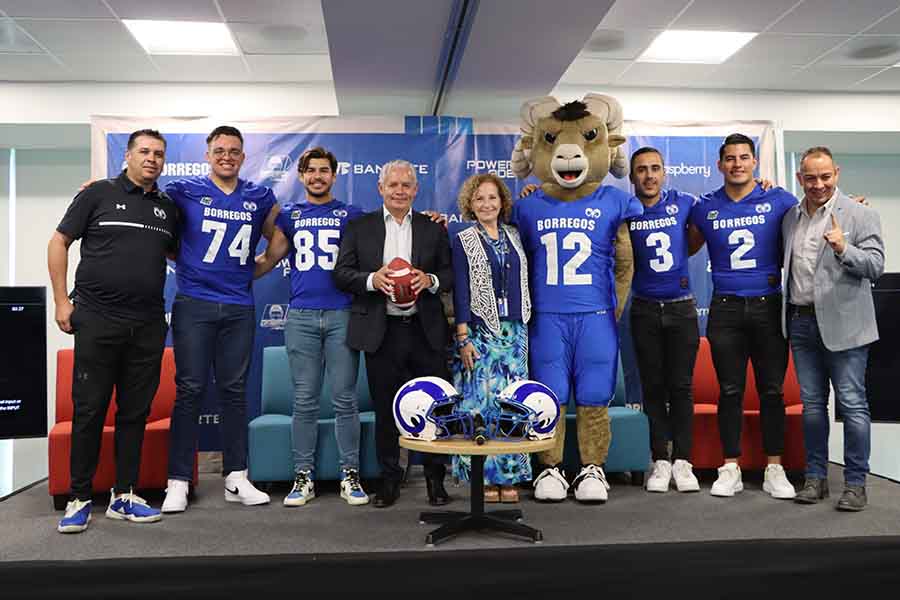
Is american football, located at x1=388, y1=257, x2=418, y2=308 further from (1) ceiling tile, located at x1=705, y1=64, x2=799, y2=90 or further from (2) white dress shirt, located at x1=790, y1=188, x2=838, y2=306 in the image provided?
(1) ceiling tile, located at x1=705, y1=64, x2=799, y2=90

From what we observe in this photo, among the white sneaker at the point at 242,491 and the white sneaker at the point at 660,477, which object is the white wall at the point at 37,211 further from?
the white sneaker at the point at 660,477

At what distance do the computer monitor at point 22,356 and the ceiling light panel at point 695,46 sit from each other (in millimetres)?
4014

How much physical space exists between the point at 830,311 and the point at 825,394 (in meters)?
0.42

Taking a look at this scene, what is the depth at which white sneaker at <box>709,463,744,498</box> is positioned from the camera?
143 inches

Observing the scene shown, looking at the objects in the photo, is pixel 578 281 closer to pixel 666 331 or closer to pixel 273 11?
pixel 666 331

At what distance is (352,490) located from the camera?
3.56m

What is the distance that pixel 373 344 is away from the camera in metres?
3.41

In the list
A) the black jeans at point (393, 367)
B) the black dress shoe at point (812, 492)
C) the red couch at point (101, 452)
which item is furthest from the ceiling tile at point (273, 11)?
the black dress shoe at point (812, 492)

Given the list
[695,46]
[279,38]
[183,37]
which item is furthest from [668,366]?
[183,37]

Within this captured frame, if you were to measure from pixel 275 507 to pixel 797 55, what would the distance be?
4.37 metres

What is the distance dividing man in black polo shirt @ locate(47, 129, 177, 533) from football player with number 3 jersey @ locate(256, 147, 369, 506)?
2.03 ft

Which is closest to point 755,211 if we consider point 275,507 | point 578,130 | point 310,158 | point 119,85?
point 578,130

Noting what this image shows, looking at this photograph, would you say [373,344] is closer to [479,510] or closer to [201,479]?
[479,510]

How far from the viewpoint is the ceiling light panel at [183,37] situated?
451cm
